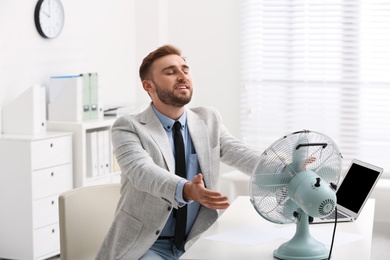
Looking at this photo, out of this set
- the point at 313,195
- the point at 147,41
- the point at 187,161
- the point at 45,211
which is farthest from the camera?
the point at 147,41

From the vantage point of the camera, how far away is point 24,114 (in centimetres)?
443

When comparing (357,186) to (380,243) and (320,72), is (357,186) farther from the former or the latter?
(320,72)

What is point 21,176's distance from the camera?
4.29 metres

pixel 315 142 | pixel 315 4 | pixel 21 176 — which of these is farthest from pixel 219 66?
pixel 315 142

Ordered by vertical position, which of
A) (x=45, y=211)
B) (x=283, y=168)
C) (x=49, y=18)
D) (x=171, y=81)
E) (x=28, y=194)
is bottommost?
(x=45, y=211)

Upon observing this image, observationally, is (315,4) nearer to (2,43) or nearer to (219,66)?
(219,66)

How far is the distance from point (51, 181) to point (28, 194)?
0.64 feet

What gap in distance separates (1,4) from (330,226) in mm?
2784

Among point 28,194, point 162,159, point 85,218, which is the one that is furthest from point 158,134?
point 28,194

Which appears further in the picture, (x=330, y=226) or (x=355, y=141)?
(x=355, y=141)

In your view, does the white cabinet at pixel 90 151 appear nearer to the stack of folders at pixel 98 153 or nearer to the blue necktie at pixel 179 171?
the stack of folders at pixel 98 153

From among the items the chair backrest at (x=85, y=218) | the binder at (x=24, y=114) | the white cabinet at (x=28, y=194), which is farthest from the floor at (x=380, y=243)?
the chair backrest at (x=85, y=218)

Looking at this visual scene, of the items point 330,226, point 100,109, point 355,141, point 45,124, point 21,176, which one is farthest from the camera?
point 355,141

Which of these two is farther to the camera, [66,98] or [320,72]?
[320,72]
